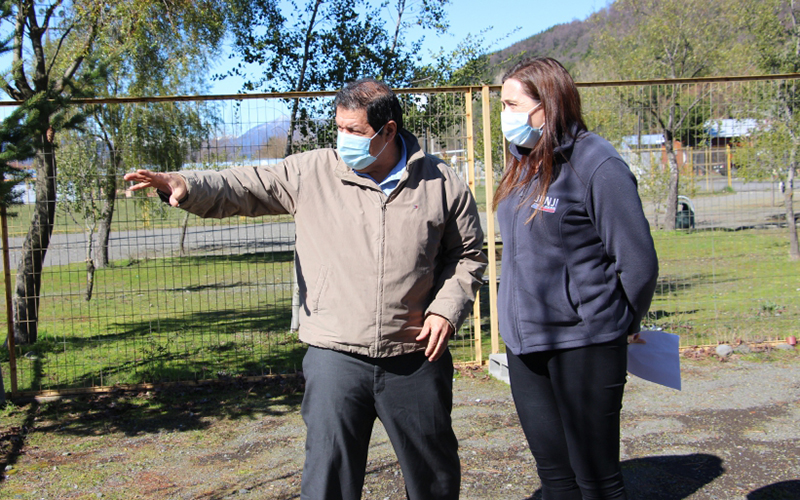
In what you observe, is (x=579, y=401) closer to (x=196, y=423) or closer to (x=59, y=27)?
(x=196, y=423)

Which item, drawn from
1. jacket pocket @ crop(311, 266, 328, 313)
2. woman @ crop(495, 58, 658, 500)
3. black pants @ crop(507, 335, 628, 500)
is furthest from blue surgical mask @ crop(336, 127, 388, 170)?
black pants @ crop(507, 335, 628, 500)

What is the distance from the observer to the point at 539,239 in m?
2.32

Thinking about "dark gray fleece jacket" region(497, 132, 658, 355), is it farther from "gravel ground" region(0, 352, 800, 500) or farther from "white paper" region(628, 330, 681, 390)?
"gravel ground" region(0, 352, 800, 500)

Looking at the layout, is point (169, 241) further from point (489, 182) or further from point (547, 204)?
point (547, 204)

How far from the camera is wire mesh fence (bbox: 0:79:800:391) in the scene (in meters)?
5.37

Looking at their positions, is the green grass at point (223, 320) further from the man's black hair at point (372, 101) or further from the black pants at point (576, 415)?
the black pants at point (576, 415)

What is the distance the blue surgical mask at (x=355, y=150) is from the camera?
8.05ft

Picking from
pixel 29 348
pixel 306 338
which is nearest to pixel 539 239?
pixel 306 338

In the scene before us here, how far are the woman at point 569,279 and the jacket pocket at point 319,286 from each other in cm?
72

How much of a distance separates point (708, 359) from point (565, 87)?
475 centimetres

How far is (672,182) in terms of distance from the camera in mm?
6422

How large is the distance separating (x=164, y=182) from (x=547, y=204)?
1.38 meters

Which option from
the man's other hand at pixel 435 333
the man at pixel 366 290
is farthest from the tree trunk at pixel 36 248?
the man's other hand at pixel 435 333

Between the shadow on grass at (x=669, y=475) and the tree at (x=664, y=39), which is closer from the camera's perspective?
the shadow on grass at (x=669, y=475)
